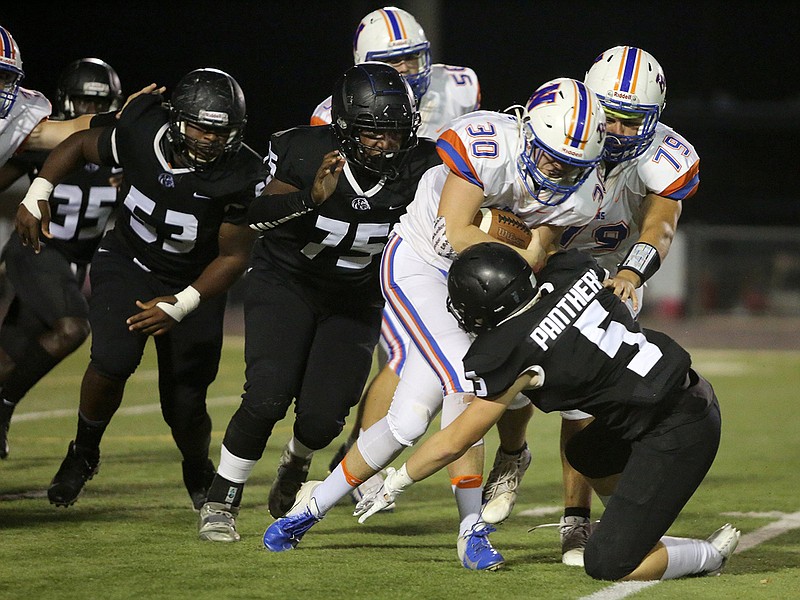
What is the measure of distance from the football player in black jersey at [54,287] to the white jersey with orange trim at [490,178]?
7.03 ft

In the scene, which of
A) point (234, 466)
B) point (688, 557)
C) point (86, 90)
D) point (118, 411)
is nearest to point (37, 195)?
point (234, 466)

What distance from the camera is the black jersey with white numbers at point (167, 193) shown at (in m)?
4.47

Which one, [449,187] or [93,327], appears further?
[93,327]

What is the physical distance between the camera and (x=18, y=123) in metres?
4.84

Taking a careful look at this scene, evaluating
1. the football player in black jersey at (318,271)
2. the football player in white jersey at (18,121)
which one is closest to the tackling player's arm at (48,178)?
the football player in white jersey at (18,121)

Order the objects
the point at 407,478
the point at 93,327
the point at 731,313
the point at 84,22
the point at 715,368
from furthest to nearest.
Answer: the point at 84,22
the point at 731,313
the point at 715,368
the point at 93,327
the point at 407,478

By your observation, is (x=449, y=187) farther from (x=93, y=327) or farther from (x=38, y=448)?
(x=38, y=448)

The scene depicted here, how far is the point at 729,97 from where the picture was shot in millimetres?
21234

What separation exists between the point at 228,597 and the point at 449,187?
Result: 4.74 ft

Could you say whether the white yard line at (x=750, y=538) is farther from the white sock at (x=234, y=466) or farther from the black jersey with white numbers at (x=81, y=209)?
the black jersey with white numbers at (x=81, y=209)

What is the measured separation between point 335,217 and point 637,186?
109 cm

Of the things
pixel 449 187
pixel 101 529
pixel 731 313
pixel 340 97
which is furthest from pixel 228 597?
pixel 731 313

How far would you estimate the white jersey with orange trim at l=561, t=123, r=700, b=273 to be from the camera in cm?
425

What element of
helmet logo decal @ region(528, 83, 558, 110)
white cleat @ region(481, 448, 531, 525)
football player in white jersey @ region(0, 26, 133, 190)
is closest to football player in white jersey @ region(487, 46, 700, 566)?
white cleat @ region(481, 448, 531, 525)
